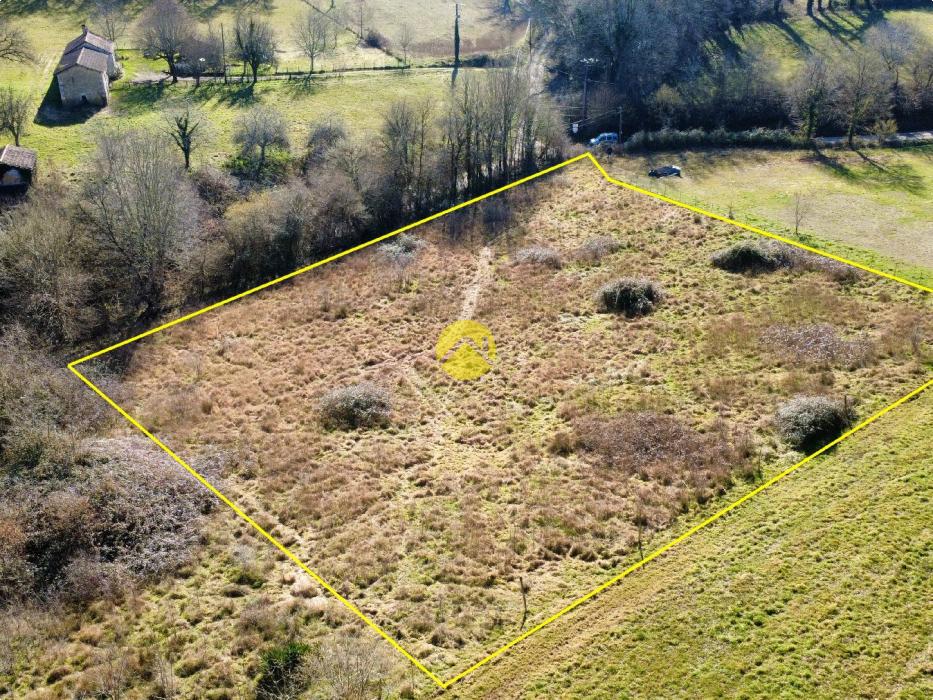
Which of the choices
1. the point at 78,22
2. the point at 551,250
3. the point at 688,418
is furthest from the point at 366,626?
the point at 78,22

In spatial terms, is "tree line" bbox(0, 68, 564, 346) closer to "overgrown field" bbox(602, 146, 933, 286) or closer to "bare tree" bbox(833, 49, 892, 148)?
"overgrown field" bbox(602, 146, 933, 286)

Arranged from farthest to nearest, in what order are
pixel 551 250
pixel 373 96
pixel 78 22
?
pixel 78 22
pixel 373 96
pixel 551 250

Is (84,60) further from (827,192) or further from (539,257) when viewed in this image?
(827,192)

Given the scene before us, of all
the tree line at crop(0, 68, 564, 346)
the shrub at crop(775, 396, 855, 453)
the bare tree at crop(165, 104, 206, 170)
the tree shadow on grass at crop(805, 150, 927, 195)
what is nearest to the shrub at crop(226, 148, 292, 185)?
the tree line at crop(0, 68, 564, 346)

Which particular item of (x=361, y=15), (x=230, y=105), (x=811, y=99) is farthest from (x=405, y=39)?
(x=811, y=99)

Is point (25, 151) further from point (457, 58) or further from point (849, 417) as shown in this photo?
point (849, 417)
